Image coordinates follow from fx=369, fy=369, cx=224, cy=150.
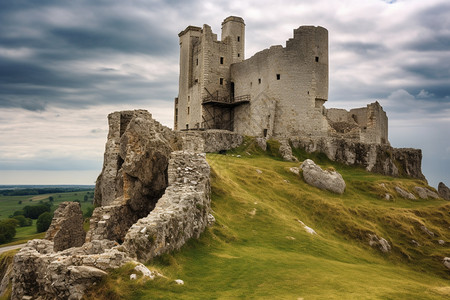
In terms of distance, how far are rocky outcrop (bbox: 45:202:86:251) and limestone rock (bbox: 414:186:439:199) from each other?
106 feet

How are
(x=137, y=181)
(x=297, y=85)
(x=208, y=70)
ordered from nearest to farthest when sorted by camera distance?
(x=137, y=181) < (x=297, y=85) < (x=208, y=70)

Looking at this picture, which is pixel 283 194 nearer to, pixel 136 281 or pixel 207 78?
pixel 136 281

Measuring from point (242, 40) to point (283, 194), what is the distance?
41.4 meters

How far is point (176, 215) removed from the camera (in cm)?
1395

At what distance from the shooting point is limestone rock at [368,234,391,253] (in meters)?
24.2

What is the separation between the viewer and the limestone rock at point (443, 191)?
4371 centimetres

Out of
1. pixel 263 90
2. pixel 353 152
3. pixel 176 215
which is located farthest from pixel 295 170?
pixel 263 90

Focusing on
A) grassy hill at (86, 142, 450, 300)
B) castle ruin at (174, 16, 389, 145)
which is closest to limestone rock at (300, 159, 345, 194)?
grassy hill at (86, 142, 450, 300)

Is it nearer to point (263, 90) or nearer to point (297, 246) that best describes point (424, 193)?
point (263, 90)

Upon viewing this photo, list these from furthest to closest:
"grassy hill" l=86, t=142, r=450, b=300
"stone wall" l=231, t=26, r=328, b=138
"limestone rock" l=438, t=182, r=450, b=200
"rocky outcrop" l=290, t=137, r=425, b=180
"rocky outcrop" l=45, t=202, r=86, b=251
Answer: "stone wall" l=231, t=26, r=328, b=138
"rocky outcrop" l=290, t=137, r=425, b=180
"limestone rock" l=438, t=182, r=450, b=200
"rocky outcrop" l=45, t=202, r=86, b=251
"grassy hill" l=86, t=142, r=450, b=300

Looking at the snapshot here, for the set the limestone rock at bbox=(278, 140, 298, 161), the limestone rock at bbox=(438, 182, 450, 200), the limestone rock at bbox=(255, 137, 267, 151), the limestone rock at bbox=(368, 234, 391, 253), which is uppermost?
the limestone rock at bbox=(255, 137, 267, 151)

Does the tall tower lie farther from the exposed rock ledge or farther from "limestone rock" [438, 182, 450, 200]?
the exposed rock ledge

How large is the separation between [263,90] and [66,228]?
36.2 metres

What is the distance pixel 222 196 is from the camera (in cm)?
2183
